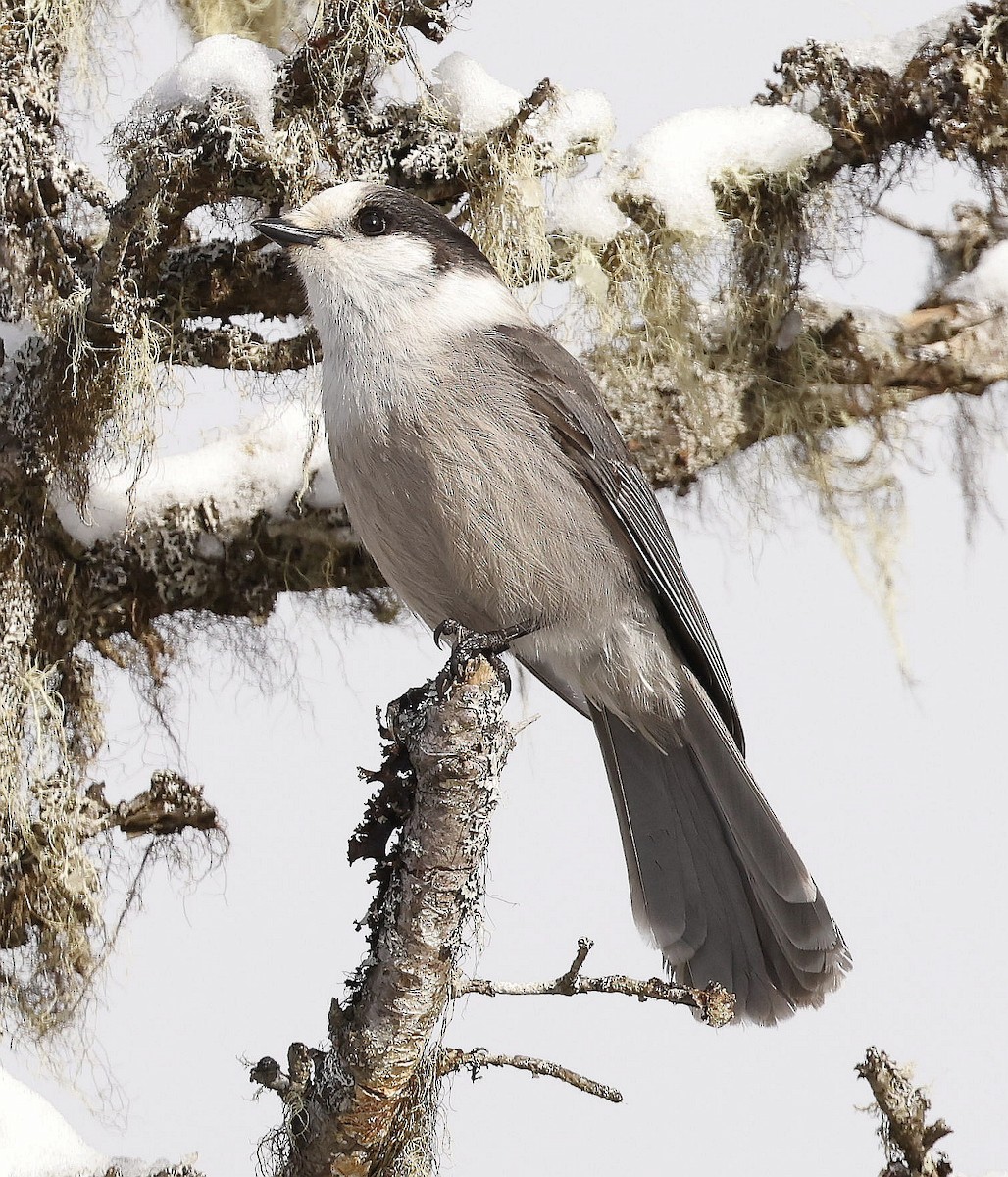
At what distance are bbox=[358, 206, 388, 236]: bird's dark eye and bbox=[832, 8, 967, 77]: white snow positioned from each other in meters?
1.46

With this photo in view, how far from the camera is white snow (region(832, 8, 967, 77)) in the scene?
3.27 m

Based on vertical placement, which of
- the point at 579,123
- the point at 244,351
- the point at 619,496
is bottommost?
the point at 619,496

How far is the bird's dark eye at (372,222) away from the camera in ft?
8.18

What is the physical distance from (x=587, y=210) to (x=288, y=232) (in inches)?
40.6

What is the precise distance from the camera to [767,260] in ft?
11.2

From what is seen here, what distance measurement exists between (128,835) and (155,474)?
0.87 meters

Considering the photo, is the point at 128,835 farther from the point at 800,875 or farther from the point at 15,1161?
the point at 800,875

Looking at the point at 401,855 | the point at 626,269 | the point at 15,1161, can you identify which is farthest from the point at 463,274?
the point at 15,1161

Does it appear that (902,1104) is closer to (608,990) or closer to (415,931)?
(608,990)

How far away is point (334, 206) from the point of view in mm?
2496

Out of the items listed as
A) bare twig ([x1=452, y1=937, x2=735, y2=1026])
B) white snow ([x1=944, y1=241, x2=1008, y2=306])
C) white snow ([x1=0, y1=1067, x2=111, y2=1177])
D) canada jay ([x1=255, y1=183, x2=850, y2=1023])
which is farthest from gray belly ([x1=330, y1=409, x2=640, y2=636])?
white snow ([x1=944, y1=241, x2=1008, y2=306])

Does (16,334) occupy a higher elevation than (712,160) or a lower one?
lower

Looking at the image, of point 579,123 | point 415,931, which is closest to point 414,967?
point 415,931

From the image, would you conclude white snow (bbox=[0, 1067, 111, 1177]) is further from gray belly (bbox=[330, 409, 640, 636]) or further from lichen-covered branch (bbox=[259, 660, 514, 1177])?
gray belly (bbox=[330, 409, 640, 636])
